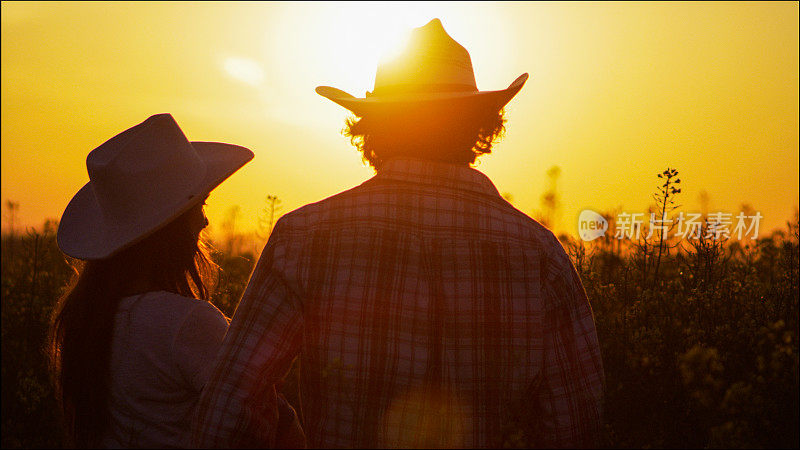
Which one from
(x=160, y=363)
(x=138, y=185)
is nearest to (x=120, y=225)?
(x=138, y=185)

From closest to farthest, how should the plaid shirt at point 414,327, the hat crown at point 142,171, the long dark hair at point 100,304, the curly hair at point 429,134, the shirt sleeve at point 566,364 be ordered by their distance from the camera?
1. the plaid shirt at point 414,327
2. the shirt sleeve at point 566,364
3. the curly hair at point 429,134
4. the long dark hair at point 100,304
5. the hat crown at point 142,171

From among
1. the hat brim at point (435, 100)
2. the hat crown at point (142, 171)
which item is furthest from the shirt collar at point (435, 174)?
the hat crown at point (142, 171)

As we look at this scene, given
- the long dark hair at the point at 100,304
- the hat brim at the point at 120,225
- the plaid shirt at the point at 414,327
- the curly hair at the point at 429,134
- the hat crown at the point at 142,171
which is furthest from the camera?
the hat crown at the point at 142,171

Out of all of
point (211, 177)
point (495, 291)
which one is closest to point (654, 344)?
point (495, 291)

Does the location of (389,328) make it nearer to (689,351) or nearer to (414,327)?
(414,327)

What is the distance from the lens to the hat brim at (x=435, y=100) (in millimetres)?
2461

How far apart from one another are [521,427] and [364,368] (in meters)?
0.74

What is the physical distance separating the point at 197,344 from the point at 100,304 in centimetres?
59

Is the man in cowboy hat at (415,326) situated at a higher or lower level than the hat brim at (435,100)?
lower

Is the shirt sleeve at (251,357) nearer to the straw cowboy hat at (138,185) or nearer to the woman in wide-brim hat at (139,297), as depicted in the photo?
the woman in wide-brim hat at (139,297)

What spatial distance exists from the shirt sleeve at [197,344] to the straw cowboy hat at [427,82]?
1129 mm

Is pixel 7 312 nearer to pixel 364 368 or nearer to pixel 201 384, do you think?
pixel 201 384

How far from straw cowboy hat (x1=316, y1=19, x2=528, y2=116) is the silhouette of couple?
0.01 meters

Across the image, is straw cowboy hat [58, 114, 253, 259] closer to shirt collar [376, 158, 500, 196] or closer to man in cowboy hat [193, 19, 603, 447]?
man in cowboy hat [193, 19, 603, 447]
